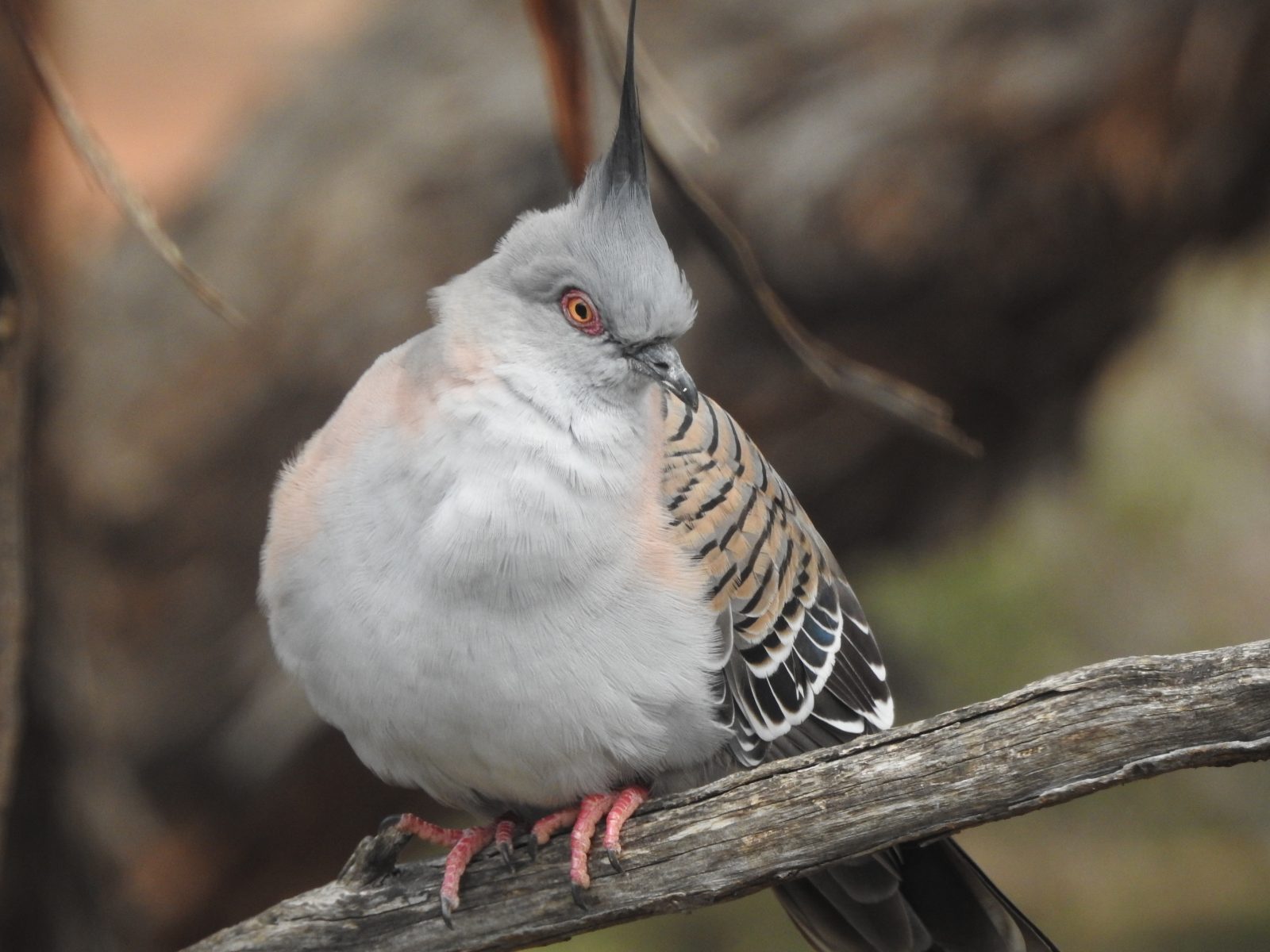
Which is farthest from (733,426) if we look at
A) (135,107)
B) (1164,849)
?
(135,107)

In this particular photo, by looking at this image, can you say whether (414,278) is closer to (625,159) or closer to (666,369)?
(625,159)

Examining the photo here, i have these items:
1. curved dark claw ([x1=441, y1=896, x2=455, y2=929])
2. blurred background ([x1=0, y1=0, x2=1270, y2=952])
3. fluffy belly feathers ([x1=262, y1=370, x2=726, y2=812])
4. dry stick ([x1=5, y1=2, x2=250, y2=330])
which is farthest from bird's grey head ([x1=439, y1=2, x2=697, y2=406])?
blurred background ([x1=0, y1=0, x2=1270, y2=952])

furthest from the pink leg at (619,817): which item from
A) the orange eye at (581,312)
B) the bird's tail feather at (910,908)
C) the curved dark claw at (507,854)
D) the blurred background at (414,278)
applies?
the blurred background at (414,278)

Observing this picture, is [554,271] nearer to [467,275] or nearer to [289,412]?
[467,275]

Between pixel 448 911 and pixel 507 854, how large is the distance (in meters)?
0.15

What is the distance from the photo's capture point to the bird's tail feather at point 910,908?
2631 millimetres

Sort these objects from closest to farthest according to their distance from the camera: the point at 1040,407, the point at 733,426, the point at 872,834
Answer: the point at 872,834
the point at 733,426
the point at 1040,407

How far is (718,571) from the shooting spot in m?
2.54

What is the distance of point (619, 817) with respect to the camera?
2.38 m

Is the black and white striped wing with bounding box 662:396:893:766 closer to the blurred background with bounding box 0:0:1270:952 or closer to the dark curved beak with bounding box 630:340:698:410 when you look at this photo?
the dark curved beak with bounding box 630:340:698:410

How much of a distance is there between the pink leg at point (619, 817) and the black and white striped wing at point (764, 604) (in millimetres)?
235

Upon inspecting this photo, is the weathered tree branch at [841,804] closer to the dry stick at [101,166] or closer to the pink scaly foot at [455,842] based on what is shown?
the pink scaly foot at [455,842]

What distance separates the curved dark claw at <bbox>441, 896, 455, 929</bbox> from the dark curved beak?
3.25 ft

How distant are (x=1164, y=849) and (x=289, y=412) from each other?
11.4ft
